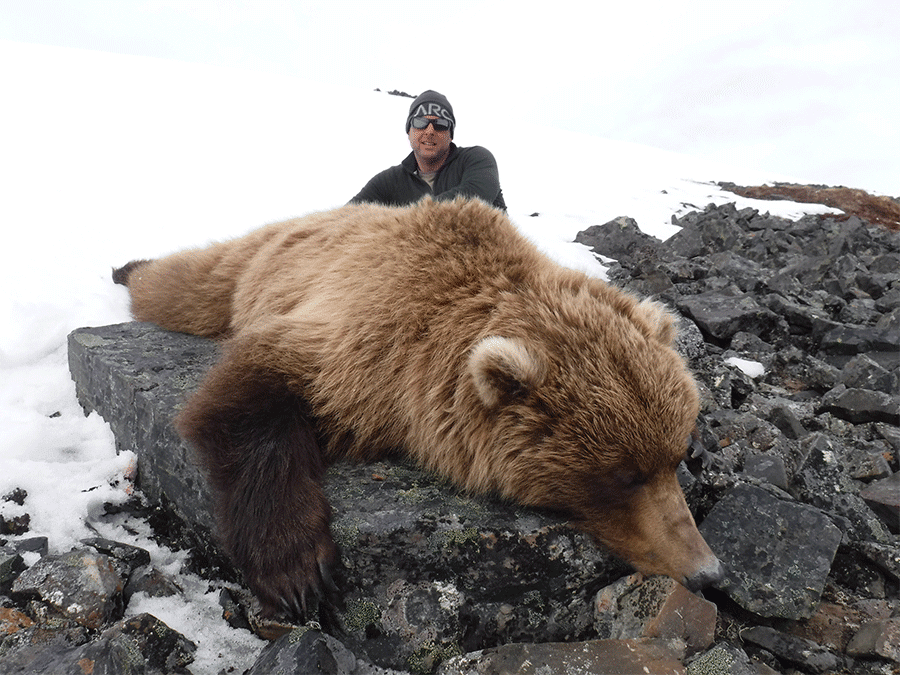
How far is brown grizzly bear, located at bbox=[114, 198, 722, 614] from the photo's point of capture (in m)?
2.08

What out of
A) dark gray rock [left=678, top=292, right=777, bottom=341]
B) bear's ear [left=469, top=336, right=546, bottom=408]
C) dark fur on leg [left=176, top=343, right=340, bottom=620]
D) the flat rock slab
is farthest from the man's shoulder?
the flat rock slab

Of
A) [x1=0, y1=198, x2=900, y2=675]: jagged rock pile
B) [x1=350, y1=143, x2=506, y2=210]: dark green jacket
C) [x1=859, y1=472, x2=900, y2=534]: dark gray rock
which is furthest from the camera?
[x1=350, y1=143, x2=506, y2=210]: dark green jacket

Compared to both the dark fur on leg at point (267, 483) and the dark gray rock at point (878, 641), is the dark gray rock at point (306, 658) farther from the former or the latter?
the dark gray rock at point (878, 641)

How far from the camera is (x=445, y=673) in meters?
1.88

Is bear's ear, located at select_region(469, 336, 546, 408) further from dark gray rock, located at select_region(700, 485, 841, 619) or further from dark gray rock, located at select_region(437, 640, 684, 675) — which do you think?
dark gray rock, located at select_region(700, 485, 841, 619)

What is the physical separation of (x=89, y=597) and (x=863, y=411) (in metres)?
3.91

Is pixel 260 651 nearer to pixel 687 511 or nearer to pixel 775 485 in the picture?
pixel 687 511

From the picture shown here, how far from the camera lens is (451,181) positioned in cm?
537

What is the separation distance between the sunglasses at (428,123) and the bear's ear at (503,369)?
352 cm

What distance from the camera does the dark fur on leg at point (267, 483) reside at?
2.05 metres

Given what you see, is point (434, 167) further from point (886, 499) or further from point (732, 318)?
point (886, 499)

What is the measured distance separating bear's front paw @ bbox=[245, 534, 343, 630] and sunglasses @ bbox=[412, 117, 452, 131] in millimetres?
3980

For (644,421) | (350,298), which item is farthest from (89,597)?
(644,421)

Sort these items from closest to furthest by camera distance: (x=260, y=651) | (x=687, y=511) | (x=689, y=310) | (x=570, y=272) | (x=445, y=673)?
(x=445, y=673), (x=260, y=651), (x=687, y=511), (x=570, y=272), (x=689, y=310)
